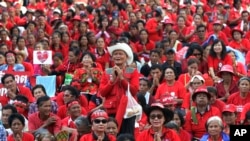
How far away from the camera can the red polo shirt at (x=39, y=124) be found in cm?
1130

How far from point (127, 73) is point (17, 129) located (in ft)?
5.15

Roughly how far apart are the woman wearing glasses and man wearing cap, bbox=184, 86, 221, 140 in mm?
1593

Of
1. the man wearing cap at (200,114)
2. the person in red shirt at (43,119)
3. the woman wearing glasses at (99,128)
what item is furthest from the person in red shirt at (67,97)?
the woman wearing glasses at (99,128)

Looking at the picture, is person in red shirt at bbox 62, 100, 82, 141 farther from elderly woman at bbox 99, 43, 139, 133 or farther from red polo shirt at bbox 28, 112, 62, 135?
elderly woman at bbox 99, 43, 139, 133

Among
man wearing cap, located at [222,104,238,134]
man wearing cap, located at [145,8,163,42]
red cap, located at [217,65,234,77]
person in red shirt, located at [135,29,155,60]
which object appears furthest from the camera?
man wearing cap, located at [145,8,163,42]

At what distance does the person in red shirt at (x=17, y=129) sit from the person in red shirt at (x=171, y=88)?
2675mm

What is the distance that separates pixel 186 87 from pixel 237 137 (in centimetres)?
555

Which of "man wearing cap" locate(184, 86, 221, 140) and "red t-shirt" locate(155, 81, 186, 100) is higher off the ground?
"red t-shirt" locate(155, 81, 186, 100)

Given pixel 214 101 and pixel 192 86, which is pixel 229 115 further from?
pixel 192 86

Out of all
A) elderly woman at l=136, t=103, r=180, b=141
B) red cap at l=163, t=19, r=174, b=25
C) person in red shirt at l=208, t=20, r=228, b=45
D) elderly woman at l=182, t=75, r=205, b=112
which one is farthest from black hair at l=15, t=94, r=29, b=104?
red cap at l=163, t=19, r=174, b=25

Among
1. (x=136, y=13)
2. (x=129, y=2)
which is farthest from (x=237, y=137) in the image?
(x=129, y=2)

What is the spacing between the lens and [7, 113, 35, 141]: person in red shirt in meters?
10.8

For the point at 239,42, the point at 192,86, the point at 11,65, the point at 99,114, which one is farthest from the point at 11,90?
the point at 239,42

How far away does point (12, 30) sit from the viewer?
18.6 m
